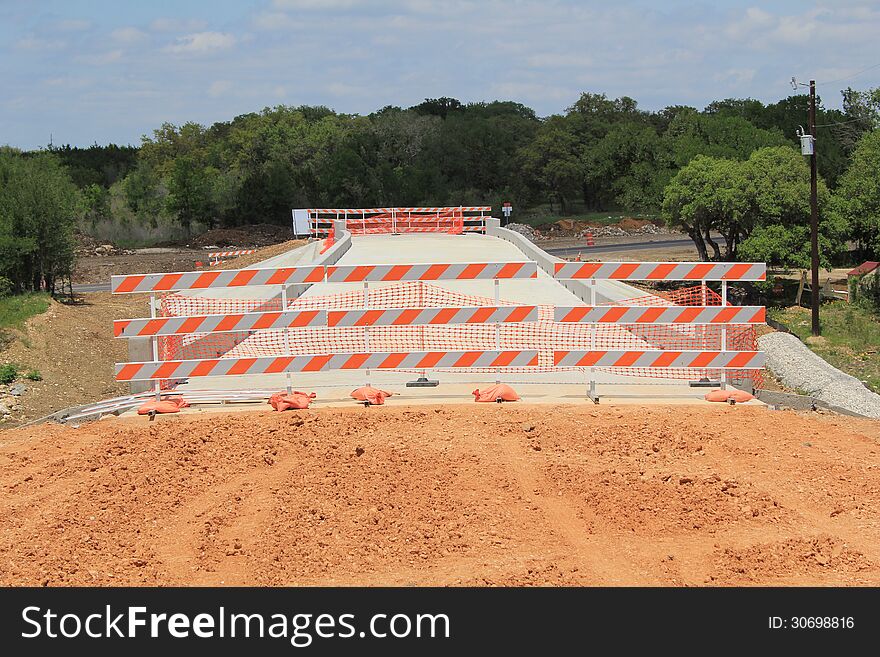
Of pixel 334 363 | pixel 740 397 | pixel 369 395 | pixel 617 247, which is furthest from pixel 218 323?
pixel 617 247

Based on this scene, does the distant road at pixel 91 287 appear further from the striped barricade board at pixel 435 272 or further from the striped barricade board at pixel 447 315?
the striped barricade board at pixel 447 315

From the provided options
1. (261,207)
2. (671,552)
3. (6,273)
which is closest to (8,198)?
(6,273)

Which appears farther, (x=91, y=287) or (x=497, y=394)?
(x=91, y=287)

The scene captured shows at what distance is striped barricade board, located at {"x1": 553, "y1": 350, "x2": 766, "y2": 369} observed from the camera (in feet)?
39.7

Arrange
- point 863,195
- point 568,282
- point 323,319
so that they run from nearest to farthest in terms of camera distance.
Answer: point 323,319, point 568,282, point 863,195

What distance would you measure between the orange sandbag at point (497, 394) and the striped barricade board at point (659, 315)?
3.60ft

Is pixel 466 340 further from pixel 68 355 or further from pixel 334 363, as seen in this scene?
pixel 68 355

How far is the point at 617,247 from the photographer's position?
64.9 meters

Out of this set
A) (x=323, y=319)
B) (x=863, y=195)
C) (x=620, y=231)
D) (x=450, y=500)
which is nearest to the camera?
(x=450, y=500)

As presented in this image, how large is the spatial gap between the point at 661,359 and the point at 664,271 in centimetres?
119

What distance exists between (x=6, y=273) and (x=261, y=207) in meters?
51.3

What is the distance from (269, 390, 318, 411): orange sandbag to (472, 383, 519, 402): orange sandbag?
2.18m

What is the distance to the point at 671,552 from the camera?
→ 6.93m

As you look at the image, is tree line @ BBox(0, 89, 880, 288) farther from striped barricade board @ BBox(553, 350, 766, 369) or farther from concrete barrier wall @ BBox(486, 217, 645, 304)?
striped barricade board @ BBox(553, 350, 766, 369)
